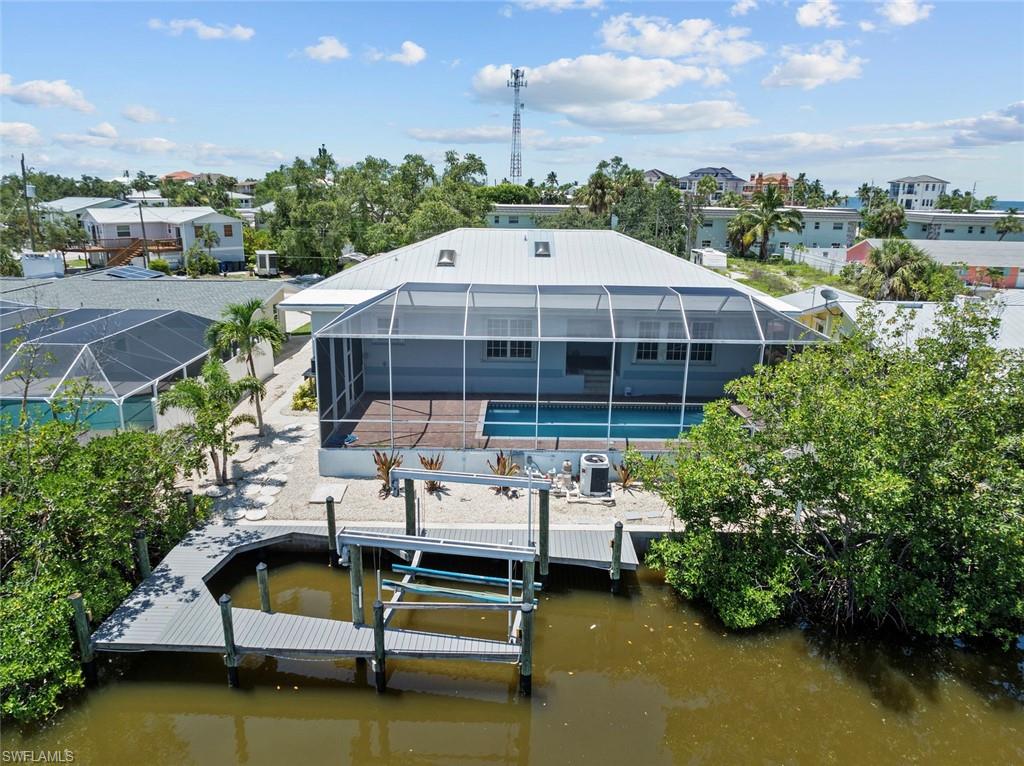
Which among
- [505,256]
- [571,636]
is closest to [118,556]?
[571,636]

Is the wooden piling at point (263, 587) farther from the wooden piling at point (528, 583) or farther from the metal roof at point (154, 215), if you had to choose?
the metal roof at point (154, 215)

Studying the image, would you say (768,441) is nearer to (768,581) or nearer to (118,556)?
(768,581)

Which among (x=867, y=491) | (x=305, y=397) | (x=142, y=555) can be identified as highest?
(x=867, y=491)

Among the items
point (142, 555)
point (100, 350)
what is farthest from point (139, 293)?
point (142, 555)

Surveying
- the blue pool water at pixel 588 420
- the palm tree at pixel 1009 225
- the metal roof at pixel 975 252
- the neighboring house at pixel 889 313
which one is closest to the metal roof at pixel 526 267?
the neighboring house at pixel 889 313

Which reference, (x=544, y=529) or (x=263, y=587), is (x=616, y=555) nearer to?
(x=544, y=529)
